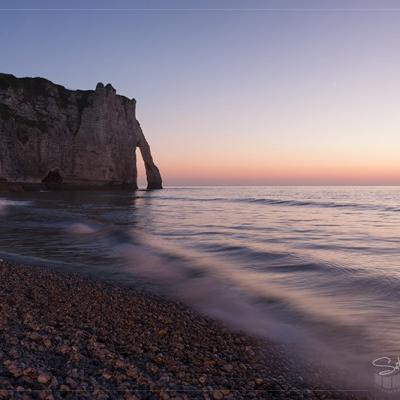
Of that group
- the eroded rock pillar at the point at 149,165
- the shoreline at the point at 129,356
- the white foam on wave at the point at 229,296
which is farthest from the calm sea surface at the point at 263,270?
the eroded rock pillar at the point at 149,165

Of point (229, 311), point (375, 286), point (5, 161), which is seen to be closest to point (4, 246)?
point (229, 311)

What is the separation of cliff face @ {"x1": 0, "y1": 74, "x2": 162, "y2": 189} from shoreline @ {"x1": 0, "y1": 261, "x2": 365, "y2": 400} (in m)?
50.8

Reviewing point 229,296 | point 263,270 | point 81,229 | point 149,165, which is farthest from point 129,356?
point 149,165

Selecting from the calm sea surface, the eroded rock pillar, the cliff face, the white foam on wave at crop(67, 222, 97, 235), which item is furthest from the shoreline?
the eroded rock pillar

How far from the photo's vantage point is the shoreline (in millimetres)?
2783

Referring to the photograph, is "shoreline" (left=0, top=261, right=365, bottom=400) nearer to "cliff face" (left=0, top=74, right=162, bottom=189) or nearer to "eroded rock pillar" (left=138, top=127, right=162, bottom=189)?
"cliff face" (left=0, top=74, right=162, bottom=189)

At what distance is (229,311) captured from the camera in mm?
5641

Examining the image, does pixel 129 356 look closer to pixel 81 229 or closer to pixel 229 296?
pixel 229 296

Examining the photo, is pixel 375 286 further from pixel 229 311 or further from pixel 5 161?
pixel 5 161

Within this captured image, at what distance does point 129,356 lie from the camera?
3441 millimetres

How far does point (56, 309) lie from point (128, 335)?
1.27 meters

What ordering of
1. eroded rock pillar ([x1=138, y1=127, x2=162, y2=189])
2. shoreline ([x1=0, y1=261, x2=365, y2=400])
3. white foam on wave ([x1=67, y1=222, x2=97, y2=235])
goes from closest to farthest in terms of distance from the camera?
shoreline ([x1=0, y1=261, x2=365, y2=400]) → white foam on wave ([x1=67, y1=222, x2=97, y2=235]) → eroded rock pillar ([x1=138, y1=127, x2=162, y2=189])

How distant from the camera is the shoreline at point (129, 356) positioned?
2783mm

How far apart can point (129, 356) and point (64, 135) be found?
60177mm
